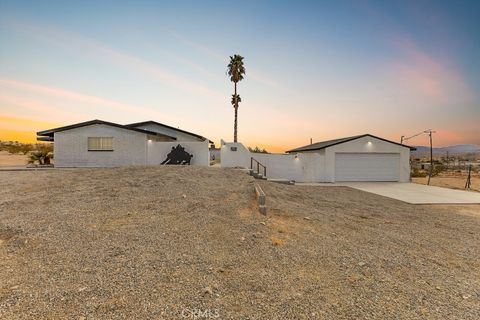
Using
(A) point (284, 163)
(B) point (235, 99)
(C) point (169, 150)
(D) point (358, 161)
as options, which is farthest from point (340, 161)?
(B) point (235, 99)

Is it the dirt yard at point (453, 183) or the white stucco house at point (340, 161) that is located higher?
the white stucco house at point (340, 161)

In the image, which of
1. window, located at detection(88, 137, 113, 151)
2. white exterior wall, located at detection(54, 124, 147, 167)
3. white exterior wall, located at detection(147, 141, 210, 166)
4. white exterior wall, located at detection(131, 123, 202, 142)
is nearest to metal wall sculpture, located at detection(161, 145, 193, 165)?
white exterior wall, located at detection(147, 141, 210, 166)

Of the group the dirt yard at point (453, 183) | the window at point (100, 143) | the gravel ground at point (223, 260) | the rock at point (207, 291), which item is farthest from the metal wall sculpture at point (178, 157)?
the dirt yard at point (453, 183)

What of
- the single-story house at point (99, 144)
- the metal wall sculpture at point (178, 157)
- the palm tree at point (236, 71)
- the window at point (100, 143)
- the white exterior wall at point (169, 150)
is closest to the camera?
the single-story house at point (99, 144)

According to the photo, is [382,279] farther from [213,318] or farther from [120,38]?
[120,38]

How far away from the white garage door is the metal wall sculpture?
1257 cm

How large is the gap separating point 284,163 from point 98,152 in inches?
597

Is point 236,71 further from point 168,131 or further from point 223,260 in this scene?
point 223,260

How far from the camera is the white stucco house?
17844 millimetres

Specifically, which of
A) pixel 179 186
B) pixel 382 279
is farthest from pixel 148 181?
pixel 382 279

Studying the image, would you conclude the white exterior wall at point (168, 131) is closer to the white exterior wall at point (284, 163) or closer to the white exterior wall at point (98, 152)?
the white exterior wall at point (98, 152)

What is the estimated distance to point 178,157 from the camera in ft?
60.3

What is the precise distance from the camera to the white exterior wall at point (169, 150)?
18.5 metres

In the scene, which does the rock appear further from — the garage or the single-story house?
the single-story house
